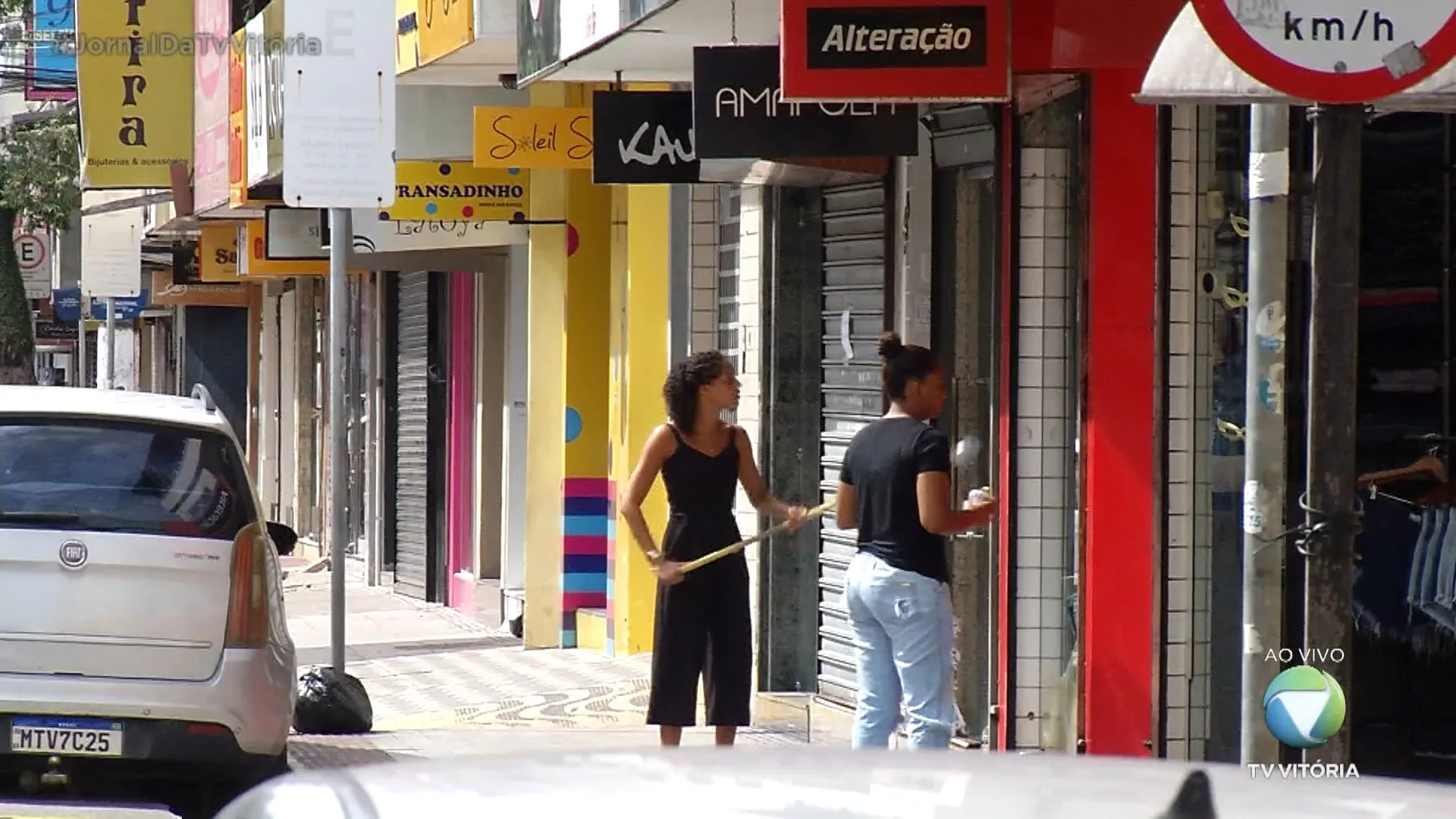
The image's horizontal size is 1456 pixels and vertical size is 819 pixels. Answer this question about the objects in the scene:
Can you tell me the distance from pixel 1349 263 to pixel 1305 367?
343cm

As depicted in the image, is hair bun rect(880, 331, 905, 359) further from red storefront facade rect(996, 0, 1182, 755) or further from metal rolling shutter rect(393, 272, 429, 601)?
metal rolling shutter rect(393, 272, 429, 601)

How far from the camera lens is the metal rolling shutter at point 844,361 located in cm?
1114

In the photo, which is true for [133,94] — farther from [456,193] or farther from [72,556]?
[72,556]

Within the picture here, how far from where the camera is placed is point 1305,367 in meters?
8.21

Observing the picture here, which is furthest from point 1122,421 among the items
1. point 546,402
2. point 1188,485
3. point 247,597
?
point 546,402

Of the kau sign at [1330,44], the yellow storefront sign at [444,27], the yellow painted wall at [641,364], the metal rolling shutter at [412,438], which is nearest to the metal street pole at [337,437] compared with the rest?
the yellow storefront sign at [444,27]

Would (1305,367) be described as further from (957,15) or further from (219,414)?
(219,414)

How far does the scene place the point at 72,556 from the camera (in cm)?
796

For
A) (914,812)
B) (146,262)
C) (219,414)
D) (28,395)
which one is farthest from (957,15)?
(146,262)

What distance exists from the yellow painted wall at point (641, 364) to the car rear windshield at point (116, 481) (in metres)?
6.18

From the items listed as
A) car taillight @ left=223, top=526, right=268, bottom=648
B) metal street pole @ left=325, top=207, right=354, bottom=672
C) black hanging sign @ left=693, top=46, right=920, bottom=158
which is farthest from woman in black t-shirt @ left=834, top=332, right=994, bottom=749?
metal street pole @ left=325, top=207, right=354, bottom=672

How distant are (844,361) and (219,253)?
18.5 metres

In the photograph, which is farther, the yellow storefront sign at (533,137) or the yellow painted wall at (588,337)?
the yellow painted wall at (588,337)

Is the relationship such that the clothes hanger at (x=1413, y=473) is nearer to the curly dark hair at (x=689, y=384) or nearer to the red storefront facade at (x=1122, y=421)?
the red storefront facade at (x=1122, y=421)
